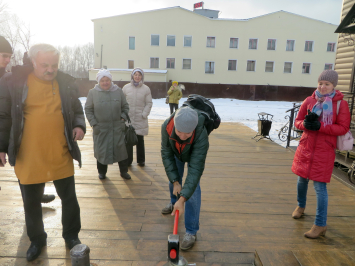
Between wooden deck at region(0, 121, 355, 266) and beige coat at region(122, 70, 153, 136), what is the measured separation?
2.42 ft

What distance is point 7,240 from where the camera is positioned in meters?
2.32

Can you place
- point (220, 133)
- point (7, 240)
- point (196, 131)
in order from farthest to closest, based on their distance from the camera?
point (220, 133) → point (7, 240) → point (196, 131)

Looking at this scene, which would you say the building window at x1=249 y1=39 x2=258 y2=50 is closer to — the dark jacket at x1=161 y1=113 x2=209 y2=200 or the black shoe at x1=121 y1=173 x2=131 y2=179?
the black shoe at x1=121 y1=173 x2=131 y2=179

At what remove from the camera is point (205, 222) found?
2.72 meters

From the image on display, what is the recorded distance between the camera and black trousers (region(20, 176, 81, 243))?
6.84 feet

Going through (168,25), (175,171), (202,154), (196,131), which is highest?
(168,25)

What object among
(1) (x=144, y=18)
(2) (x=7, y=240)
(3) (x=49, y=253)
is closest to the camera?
(3) (x=49, y=253)

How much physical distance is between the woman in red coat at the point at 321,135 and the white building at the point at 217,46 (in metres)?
22.4

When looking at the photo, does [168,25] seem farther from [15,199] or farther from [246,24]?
[15,199]

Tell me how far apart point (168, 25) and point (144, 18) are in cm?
238

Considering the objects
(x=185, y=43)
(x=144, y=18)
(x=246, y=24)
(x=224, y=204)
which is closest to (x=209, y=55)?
(x=185, y=43)

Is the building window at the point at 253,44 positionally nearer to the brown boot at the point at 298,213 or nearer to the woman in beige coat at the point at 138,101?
the woman in beige coat at the point at 138,101

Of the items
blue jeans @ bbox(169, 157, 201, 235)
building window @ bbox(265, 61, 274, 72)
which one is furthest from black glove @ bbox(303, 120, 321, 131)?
building window @ bbox(265, 61, 274, 72)

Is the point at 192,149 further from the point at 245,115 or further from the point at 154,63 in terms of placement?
the point at 154,63
